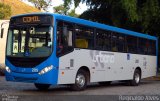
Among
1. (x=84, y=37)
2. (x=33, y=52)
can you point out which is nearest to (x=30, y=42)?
(x=33, y=52)

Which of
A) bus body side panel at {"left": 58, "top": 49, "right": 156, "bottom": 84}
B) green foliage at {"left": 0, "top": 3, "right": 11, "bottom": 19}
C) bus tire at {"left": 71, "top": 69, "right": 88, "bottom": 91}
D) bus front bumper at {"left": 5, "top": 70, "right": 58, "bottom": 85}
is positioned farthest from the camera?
green foliage at {"left": 0, "top": 3, "right": 11, "bottom": 19}

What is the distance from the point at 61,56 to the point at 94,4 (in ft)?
58.5

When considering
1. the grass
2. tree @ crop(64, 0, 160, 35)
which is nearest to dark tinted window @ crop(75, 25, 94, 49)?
tree @ crop(64, 0, 160, 35)

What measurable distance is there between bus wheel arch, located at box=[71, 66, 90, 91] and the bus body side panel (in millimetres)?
198

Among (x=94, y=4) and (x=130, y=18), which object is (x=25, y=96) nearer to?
(x=130, y=18)

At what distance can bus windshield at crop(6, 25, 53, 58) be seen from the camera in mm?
15547

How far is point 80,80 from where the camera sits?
674 inches

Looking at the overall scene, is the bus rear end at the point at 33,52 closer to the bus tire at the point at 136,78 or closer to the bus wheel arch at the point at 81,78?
the bus wheel arch at the point at 81,78

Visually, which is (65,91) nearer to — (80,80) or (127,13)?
(80,80)

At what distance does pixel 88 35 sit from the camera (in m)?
17.7

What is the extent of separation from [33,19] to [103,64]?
4.44m

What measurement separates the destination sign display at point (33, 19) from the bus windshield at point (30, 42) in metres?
0.19

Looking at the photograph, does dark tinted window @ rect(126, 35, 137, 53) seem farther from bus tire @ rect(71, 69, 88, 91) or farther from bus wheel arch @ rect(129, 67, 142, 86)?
bus tire @ rect(71, 69, 88, 91)

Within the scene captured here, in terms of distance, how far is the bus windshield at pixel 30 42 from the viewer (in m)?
15.5
